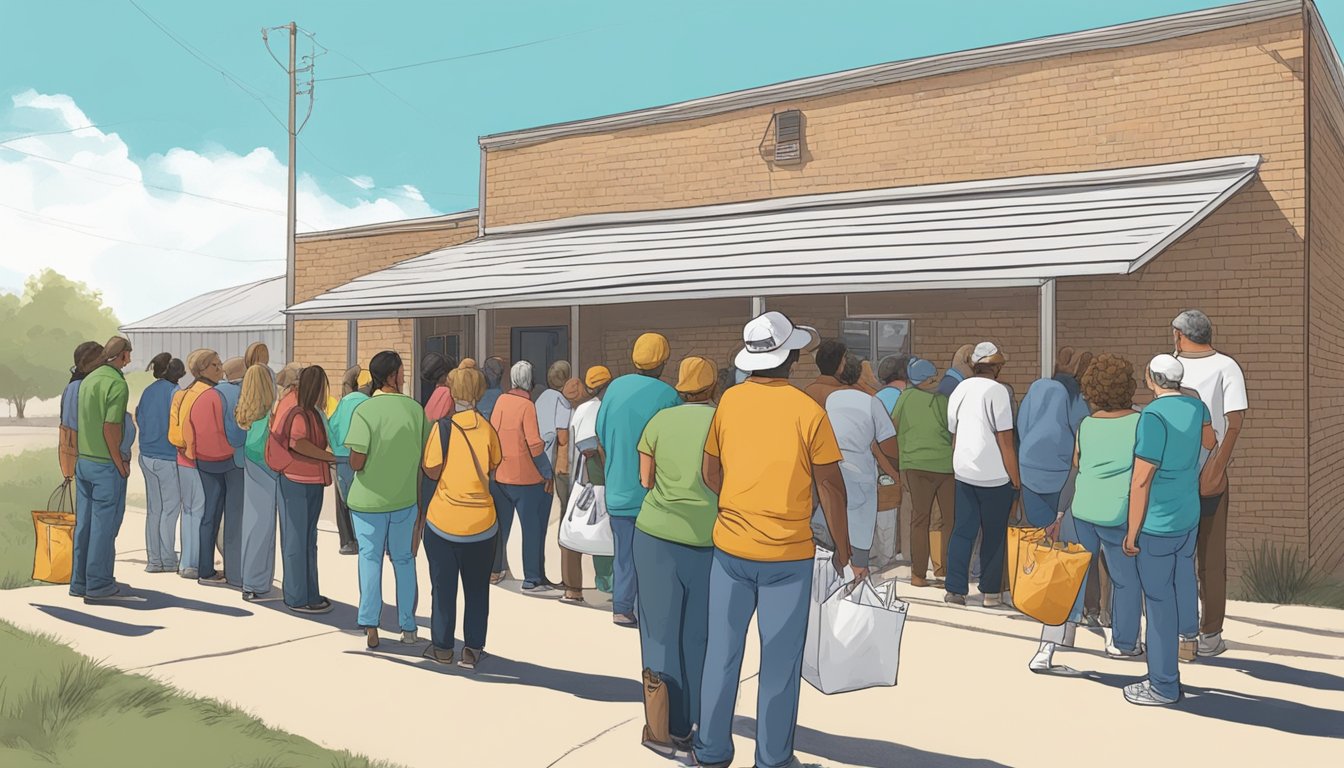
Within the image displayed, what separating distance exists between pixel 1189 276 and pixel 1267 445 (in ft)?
5.48

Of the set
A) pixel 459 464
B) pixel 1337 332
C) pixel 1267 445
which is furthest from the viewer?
pixel 1337 332

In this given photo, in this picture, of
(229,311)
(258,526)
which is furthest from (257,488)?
(229,311)

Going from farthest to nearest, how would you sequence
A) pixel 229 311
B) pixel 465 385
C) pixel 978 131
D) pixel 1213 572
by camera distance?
pixel 229 311 → pixel 978 131 → pixel 1213 572 → pixel 465 385

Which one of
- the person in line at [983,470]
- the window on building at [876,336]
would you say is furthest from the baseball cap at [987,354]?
the window on building at [876,336]

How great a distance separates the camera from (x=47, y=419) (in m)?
60.1

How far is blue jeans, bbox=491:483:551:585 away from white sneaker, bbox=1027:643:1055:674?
3651 millimetres

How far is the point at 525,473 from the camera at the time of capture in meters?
8.10

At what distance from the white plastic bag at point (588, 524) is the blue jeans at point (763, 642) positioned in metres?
2.92

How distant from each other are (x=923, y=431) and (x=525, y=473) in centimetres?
316

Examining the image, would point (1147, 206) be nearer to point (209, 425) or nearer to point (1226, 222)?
point (1226, 222)

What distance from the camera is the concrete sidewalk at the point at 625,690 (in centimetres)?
507

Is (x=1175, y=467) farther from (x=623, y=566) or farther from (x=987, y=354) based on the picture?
(x=623, y=566)

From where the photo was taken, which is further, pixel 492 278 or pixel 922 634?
pixel 492 278

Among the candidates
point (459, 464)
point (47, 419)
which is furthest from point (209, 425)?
point (47, 419)
